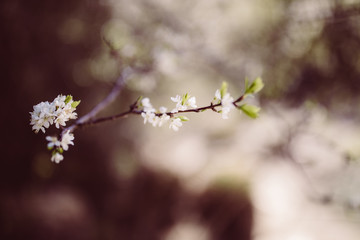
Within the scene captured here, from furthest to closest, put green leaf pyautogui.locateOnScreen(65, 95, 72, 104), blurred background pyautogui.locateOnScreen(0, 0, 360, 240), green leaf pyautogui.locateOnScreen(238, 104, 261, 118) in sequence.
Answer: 1. blurred background pyautogui.locateOnScreen(0, 0, 360, 240)
2. green leaf pyautogui.locateOnScreen(65, 95, 72, 104)
3. green leaf pyautogui.locateOnScreen(238, 104, 261, 118)

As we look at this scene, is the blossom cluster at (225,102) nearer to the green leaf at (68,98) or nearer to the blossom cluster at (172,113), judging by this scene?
the blossom cluster at (172,113)

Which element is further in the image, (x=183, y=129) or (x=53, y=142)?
(x=183, y=129)

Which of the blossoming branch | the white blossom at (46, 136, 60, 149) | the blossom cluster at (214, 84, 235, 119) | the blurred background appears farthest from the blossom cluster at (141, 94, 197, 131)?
the blurred background

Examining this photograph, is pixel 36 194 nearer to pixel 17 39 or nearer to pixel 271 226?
pixel 17 39

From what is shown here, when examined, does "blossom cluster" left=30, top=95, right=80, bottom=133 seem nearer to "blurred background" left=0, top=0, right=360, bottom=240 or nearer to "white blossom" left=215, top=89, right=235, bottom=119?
"white blossom" left=215, top=89, right=235, bottom=119

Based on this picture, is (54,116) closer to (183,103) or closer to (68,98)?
(68,98)

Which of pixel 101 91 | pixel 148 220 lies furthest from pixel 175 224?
pixel 101 91

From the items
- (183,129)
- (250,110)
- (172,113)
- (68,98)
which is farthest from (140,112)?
(183,129)

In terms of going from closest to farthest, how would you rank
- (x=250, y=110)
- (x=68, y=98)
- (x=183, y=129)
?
(x=250, y=110) → (x=68, y=98) → (x=183, y=129)
